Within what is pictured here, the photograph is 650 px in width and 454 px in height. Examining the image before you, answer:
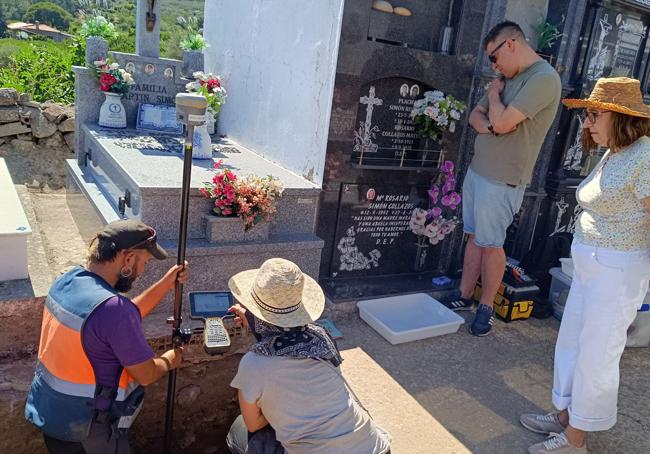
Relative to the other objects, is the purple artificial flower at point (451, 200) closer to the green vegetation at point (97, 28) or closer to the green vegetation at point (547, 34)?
the green vegetation at point (547, 34)

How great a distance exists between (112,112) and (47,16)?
48.0m

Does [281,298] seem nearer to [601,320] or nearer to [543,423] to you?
[601,320]

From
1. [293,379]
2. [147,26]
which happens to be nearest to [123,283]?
[293,379]

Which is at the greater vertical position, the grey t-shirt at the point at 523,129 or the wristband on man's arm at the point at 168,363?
the grey t-shirt at the point at 523,129

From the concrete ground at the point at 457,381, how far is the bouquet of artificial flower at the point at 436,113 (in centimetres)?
171

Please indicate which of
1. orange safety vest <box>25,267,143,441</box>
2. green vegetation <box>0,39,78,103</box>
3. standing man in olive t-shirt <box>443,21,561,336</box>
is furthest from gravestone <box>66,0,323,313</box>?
green vegetation <box>0,39,78,103</box>

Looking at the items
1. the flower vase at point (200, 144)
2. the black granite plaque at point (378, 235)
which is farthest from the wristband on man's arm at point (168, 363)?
the flower vase at point (200, 144)

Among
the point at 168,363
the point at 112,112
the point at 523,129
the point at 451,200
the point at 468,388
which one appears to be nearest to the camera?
the point at 168,363

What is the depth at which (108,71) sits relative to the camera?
5.44m

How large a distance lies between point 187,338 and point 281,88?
3.25 m

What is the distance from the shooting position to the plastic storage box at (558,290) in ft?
15.9

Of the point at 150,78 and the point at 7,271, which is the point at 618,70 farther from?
the point at 7,271

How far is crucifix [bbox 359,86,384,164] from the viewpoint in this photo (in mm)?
4496

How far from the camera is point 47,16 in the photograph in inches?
1783
